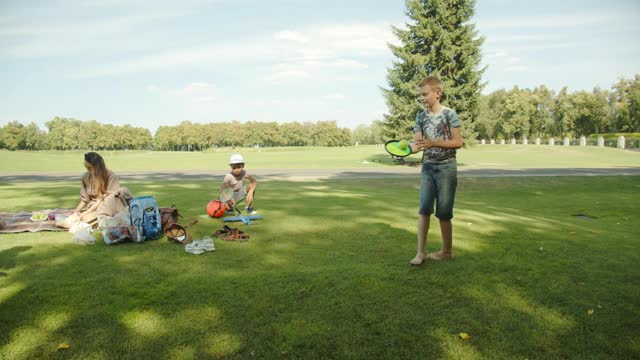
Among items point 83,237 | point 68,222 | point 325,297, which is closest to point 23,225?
point 68,222

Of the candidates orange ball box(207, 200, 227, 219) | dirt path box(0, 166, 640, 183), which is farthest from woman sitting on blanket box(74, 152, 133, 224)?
dirt path box(0, 166, 640, 183)

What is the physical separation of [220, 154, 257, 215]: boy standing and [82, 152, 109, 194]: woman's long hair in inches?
91.8

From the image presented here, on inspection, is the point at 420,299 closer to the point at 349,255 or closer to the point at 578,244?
the point at 349,255

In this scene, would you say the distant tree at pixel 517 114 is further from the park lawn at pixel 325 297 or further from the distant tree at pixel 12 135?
the distant tree at pixel 12 135

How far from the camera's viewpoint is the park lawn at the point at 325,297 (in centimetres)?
390

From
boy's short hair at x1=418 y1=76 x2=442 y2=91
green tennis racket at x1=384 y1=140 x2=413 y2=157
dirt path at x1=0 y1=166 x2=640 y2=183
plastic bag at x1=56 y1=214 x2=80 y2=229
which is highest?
boy's short hair at x1=418 y1=76 x2=442 y2=91

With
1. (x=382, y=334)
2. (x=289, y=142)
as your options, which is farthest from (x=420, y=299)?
(x=289, y=142)

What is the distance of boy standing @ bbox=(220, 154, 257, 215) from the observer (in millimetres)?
9742

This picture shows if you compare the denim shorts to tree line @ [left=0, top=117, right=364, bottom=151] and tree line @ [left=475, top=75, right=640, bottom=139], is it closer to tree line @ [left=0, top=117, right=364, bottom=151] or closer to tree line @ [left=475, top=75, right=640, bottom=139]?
tree line @ [left=475, top=75, right=640, bottom=139]

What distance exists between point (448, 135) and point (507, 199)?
11871 mm

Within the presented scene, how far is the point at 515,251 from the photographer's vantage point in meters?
6.64

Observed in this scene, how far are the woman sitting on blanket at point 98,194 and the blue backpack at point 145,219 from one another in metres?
1.05

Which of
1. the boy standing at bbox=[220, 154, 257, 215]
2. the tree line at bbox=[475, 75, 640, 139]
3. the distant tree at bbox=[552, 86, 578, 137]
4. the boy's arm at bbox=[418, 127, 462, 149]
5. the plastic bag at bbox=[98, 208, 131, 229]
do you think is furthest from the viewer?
the distant tree at bbox=[552, 86, 578, 137]

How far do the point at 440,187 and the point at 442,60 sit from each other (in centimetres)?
3240
